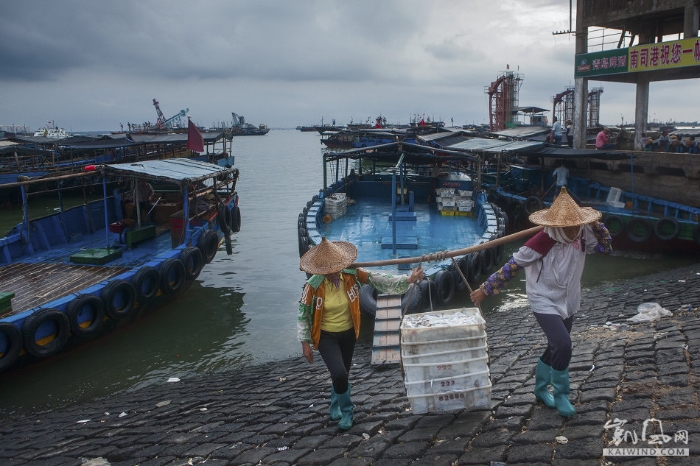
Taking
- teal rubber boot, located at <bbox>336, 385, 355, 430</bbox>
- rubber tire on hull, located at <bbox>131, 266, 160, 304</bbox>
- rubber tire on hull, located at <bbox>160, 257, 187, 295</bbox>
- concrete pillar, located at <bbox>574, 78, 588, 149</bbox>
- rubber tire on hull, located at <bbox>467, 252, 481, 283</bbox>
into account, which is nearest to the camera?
teal rubber boot, located at <bbox>336, 385, 355, 430</bbox>

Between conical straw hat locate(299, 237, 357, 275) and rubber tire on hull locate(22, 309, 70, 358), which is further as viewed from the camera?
→ rubber tire on hull locate(22, 309, 70, 358)

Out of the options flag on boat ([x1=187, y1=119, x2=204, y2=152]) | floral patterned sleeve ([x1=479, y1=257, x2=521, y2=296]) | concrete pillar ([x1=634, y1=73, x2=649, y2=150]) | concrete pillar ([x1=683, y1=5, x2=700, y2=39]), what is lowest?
floral patterned sleeve ([x1=479, y1=257, x2=521, y2=296])

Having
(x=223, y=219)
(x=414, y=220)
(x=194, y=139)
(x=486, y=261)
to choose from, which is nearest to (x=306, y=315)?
(x=486, y=261)

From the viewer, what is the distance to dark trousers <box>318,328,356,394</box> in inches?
157

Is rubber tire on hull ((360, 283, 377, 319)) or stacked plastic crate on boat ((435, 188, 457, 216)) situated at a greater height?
stacked plastic crate on boat ((435, 188, 457, 216))

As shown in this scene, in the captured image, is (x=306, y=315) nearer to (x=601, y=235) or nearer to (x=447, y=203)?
(x=601, y=235)

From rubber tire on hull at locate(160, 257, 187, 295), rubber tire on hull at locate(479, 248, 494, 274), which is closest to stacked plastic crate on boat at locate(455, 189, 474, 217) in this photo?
rubber tire on hull at locate(479, 248, 494, 274)

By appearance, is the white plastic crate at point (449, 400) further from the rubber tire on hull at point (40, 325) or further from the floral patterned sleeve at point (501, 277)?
the rubber tire on hull at point (40, 325)

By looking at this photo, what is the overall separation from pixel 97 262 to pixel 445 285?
6.76 meters

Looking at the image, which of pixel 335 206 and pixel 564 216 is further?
pixel 335 206

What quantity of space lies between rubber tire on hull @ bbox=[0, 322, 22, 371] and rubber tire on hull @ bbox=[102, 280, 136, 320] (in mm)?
1543

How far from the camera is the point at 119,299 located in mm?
9047

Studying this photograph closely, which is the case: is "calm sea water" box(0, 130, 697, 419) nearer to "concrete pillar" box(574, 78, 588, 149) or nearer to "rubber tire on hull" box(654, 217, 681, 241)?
"rubber tire on hull" box(654, 217, 681, 241)

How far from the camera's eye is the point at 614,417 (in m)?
3.61
